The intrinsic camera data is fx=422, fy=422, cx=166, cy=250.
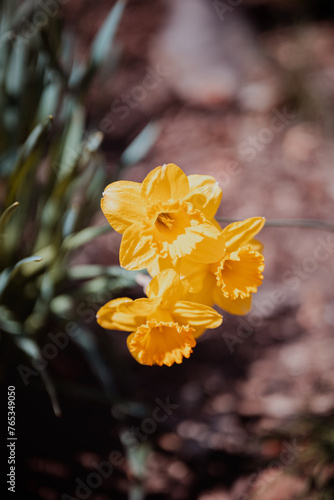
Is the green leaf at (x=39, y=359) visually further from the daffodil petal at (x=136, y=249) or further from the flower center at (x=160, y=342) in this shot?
the daffodil petal at (x=136, y=249)

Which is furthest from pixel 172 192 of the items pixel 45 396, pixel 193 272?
pixel 45 396

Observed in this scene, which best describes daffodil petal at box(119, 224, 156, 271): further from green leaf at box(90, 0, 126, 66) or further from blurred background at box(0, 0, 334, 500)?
green leaf at box(90, 0, 126, 66)

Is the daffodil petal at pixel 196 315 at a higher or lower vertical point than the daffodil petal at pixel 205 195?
lower

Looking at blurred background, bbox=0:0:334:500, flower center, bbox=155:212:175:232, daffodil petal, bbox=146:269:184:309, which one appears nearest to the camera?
daffodil petal, bbox=146:269:184:309

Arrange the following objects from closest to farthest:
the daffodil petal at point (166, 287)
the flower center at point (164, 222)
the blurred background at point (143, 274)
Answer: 1. the daffodil petal at point (166, 287)
2. the flower center at point (164, 222)
3. the blurred background at point (143, 274)

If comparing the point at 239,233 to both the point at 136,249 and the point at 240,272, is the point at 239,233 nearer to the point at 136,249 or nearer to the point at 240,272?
the point at 240,272

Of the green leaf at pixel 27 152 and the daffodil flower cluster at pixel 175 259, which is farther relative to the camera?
the green leaf at pixel 27 152

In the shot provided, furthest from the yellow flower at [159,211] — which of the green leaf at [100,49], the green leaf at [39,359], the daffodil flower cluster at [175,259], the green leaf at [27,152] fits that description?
the green leaf at [100,49]

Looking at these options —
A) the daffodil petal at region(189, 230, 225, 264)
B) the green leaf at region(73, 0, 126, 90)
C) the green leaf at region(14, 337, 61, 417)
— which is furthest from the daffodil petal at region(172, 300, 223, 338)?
the green leaf at region(73, 0, 126, 90)

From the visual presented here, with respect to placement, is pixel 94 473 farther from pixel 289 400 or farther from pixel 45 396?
pixel 289 400
